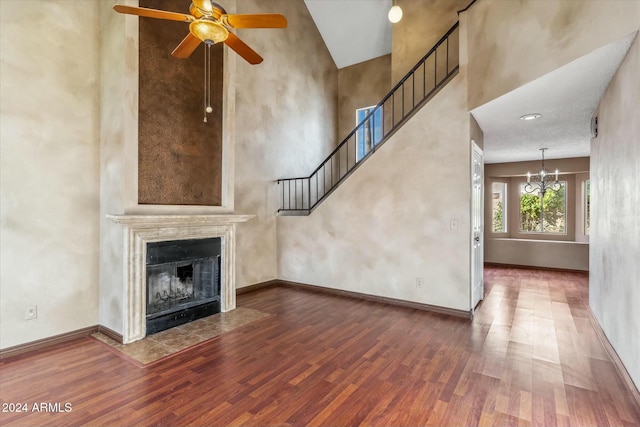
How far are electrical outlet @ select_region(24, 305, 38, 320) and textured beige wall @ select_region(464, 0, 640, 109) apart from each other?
17.6 feet

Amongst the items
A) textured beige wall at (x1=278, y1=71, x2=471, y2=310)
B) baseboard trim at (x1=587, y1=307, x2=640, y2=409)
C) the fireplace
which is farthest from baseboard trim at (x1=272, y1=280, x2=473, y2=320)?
the fireplace

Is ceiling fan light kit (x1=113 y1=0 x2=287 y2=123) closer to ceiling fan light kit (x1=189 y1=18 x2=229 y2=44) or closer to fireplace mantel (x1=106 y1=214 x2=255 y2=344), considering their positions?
ceiling fan light kit (x1=189 y1=18 x2=229 y2=44)

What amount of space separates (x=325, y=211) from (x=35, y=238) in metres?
3.78

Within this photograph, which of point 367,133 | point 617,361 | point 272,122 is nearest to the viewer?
Result: point 617,361

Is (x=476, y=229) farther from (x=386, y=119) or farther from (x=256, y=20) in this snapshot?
(x=256, y=20)

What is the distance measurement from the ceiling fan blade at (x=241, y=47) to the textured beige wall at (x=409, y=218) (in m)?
2.47

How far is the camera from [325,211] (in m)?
5.53

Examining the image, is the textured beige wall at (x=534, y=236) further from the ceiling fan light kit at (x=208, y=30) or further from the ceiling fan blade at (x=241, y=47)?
the ceiling fan light kit at (x=208, y=30)

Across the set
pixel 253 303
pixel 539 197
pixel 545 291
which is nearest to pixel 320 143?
pixel 253 303

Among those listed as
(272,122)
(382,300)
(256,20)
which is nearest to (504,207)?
(382,300)

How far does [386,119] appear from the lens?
641 centimetres

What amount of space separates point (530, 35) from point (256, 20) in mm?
2641

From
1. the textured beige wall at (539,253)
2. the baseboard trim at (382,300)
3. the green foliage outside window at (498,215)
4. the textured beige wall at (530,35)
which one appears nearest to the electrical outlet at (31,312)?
the baseboard trim at (382,300)

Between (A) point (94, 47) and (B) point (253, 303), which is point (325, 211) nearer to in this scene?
(B) point (253, 303)
